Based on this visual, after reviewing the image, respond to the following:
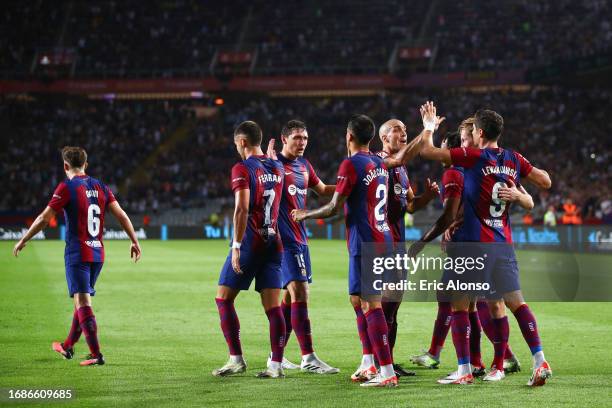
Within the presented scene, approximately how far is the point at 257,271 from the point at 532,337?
2.61 m

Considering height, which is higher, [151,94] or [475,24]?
[475,24]

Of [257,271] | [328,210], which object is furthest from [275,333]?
[328,210]

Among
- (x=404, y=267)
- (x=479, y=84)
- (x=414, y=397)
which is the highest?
(x=479, y=84)

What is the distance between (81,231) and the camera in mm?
9727

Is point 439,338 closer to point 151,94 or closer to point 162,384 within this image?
point 162,384

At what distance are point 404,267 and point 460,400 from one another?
1446 mm

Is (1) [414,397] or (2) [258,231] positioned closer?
(1) [414,397]

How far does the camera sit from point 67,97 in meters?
62.2

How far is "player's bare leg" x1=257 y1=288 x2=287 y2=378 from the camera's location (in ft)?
28.9

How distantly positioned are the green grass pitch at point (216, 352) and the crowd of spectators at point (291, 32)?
38289 mm

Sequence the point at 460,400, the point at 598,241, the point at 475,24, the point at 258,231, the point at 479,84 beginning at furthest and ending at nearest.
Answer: the point at 475,24, the point at 479,84, the point at 598,241, the point at 258,231, the point at 460,400

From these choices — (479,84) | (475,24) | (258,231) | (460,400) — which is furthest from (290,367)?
(475,24)

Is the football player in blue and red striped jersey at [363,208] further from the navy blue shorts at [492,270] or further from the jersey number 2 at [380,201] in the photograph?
the navy blue shorts at [492,270]

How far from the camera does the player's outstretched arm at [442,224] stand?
8422 millimetres
